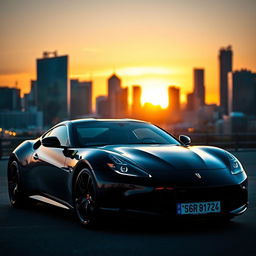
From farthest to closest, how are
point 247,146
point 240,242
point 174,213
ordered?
1. point 247,146
2. point 174,213
3. point 240,242

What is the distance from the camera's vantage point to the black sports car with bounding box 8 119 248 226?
7142 millimetres

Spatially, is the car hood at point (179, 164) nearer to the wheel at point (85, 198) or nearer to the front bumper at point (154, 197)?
the front bumper at point (154, 197)

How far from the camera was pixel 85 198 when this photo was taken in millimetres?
7730

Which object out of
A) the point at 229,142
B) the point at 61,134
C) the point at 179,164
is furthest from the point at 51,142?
the point at 229,142

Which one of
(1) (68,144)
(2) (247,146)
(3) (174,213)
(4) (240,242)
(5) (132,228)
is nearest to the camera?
(4) (240,242)

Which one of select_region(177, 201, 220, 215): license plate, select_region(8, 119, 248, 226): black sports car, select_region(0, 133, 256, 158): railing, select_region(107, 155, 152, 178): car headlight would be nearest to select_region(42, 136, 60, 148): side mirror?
select_region(8, 119, 248, 226): black sports car

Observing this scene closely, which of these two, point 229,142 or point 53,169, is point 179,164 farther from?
point 229,142

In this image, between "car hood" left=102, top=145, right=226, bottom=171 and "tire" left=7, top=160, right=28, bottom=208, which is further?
"tire" left=7, top=160, right=28, bottom=208

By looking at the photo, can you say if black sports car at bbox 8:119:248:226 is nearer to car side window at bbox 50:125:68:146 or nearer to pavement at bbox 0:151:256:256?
car side window at bbox 50:125:68:146

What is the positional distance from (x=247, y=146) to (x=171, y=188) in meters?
27.0

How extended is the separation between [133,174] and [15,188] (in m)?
3.33

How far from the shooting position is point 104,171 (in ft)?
24.3

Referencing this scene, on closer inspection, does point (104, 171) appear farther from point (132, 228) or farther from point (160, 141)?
point (160, 141)

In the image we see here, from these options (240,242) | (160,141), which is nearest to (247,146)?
(160,141)
